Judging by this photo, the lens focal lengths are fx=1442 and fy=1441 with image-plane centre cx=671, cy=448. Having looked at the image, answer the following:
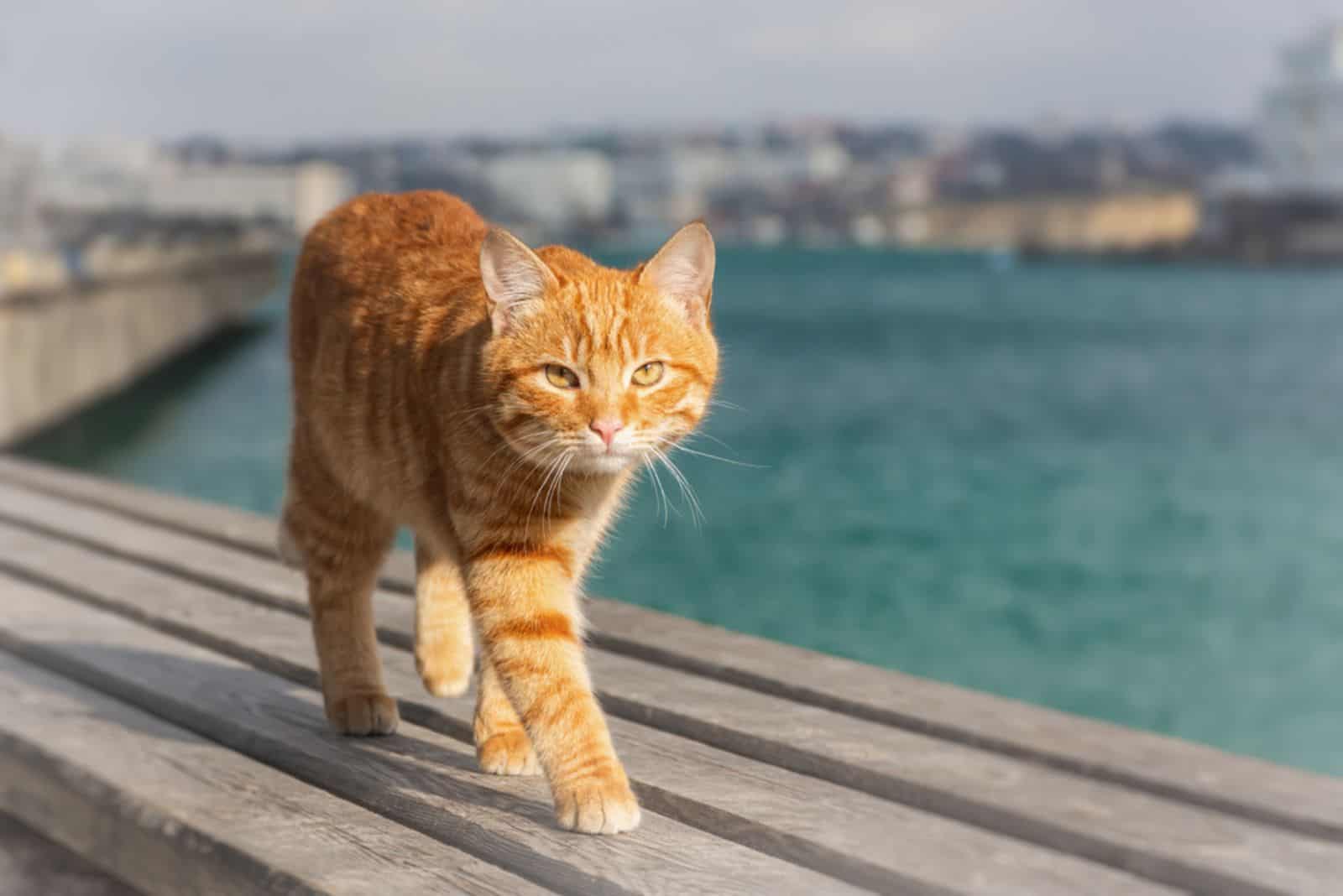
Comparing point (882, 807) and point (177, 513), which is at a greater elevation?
point (882, 807)

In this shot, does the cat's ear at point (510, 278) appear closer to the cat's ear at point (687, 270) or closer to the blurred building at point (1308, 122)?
the cat's ear at point (687, 270)

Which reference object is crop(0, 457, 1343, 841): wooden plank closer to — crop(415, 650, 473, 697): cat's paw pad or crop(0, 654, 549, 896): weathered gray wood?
crop(415, 650, 473, 697): cat's paw pad

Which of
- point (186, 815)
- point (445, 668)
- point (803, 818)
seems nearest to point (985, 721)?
point (803, 818)

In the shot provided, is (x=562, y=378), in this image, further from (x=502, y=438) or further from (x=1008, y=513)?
(x=1008, y=513)

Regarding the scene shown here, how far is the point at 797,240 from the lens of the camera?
72.9 metres

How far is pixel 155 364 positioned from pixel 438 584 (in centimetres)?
2309

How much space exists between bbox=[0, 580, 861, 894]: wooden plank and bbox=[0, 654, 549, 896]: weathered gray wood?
5cm

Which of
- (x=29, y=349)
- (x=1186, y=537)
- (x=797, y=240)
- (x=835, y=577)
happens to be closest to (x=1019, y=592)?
(x=835, y=577)

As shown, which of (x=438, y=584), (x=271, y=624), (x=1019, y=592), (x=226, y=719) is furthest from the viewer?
(x=1019, y=592)

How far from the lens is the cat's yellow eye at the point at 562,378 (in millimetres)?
2055

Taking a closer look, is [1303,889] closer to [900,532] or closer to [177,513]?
[177,513]

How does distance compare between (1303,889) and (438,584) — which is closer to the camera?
(1303,889)

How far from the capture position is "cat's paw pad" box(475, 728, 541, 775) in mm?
2299

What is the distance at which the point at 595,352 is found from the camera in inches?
80.4
